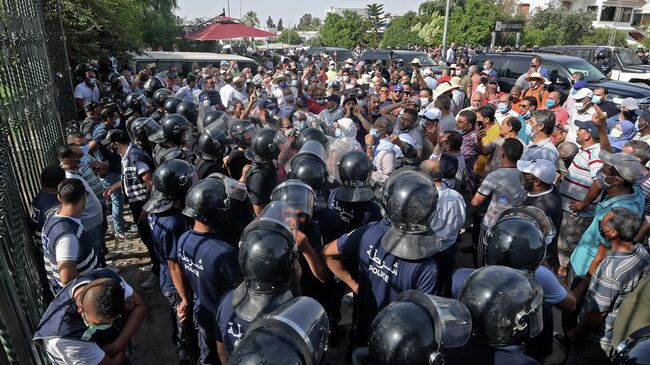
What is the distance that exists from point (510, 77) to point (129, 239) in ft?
37.4

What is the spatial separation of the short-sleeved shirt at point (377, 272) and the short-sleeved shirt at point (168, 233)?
135cm

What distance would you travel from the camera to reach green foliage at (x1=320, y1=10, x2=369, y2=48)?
35656 mm

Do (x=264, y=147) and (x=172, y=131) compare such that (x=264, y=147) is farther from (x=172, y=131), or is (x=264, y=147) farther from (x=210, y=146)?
(x=172, y=131)

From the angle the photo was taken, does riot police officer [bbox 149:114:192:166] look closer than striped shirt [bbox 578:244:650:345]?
No

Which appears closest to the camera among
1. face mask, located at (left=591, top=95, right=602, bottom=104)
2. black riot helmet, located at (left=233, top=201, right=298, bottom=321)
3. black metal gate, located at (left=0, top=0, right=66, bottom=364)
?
black riot helmet, located at (left=233, top=201, right=298, bottom=321)

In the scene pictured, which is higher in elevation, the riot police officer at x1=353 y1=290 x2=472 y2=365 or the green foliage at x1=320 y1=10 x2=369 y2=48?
the green foliage at x1=320 y1=10 x2=369 y2=48

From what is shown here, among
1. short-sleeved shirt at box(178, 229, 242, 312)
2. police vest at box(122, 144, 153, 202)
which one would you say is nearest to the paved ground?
police vest at box(122, 144, 153, 202)

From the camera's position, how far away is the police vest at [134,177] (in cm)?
464

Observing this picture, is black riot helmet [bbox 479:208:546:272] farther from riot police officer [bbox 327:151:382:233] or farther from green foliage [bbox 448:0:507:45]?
green foliage [bbox 448:0:507:45]

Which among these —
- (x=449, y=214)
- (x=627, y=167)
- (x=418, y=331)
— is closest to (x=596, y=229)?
(x=627, y=167)

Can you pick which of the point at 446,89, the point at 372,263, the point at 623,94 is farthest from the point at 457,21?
the point at 372,263

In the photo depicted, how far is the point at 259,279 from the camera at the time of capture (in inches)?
88.4

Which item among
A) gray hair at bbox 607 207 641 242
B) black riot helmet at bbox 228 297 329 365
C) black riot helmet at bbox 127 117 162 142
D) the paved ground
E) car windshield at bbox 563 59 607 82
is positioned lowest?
the paved ground

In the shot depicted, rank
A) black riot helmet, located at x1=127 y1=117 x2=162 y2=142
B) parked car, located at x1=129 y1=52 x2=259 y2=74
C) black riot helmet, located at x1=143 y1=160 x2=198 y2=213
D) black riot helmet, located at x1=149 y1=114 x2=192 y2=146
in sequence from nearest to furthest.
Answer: black riot helmet, located at x1=143 y1=160 x2=198 y2=213 → black riot helmet, located at x1=149 y1=114 x2=192 y2=146 → black riot helmet, located at x1=127 y1=117 x2=162 y2=142 → parked car, located at x1=129 y1=52 x2=259 y2=74
